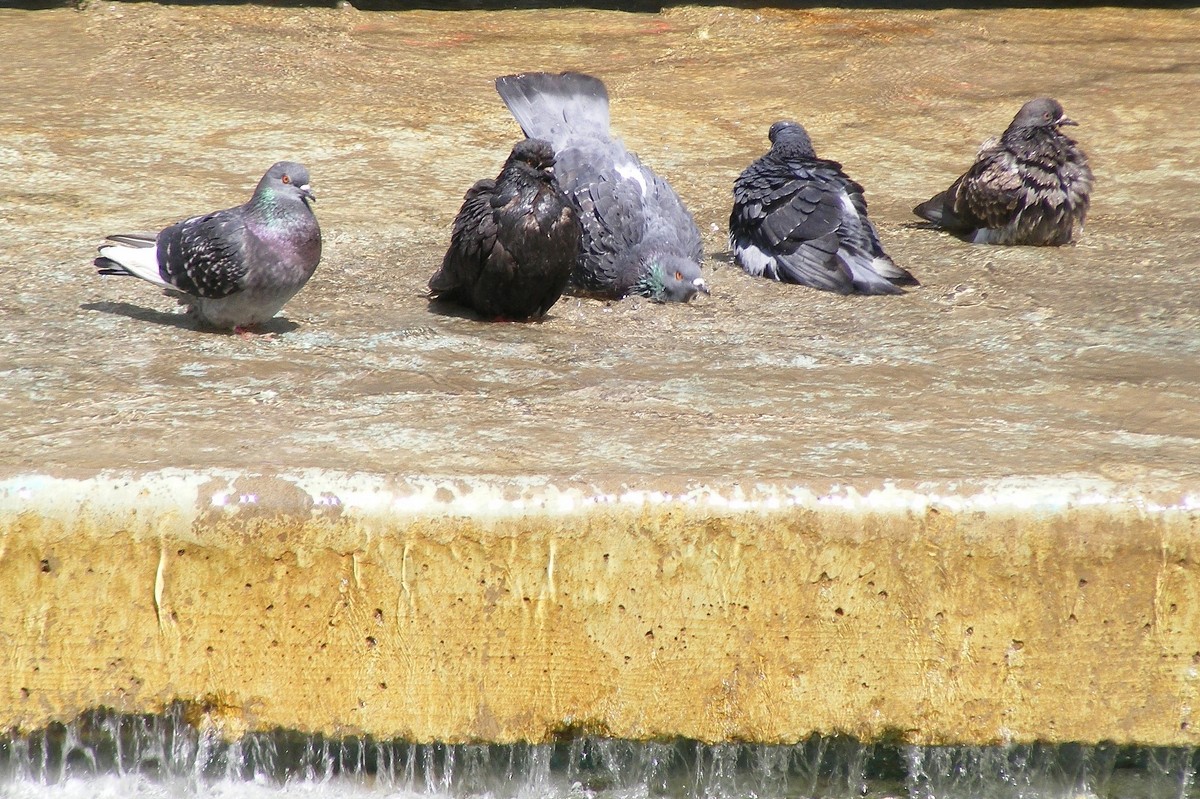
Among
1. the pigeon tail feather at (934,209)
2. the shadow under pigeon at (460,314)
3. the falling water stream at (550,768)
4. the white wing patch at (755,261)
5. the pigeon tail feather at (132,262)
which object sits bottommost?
the falling water stream at (550,768)

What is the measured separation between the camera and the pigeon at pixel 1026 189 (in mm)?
5395

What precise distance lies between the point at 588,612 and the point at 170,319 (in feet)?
6.77

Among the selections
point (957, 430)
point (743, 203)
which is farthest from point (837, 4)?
point (957, 430)

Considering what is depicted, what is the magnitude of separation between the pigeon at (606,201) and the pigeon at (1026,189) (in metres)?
1.17

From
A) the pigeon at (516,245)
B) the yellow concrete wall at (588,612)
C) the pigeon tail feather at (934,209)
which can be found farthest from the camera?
the pigeon tail feather at (934,209)

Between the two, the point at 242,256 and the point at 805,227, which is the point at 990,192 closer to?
the point at 805,227

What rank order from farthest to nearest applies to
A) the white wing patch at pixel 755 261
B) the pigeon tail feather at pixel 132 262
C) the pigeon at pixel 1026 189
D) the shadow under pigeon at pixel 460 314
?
the pigeon at pixel 1026 189, the white wing patch at pixel 755 261, the shadow under pigeon at pixel 460 314, the pigeon tail feather at pixel 132 262

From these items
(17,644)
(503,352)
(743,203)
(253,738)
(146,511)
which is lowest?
(253,738)

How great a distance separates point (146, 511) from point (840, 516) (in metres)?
1.43

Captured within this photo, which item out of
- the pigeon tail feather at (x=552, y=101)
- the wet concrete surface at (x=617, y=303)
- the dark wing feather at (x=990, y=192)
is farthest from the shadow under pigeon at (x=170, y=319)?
the dark wing feather at (x=990, y=192)

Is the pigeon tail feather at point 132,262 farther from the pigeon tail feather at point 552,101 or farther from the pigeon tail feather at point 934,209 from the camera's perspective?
the pigeon tail feather at point 934,209

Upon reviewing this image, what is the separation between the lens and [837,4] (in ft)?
30.4

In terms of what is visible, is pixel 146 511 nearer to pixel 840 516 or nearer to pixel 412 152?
pixel 840 516

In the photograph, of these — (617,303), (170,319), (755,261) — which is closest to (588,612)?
(170,319)
